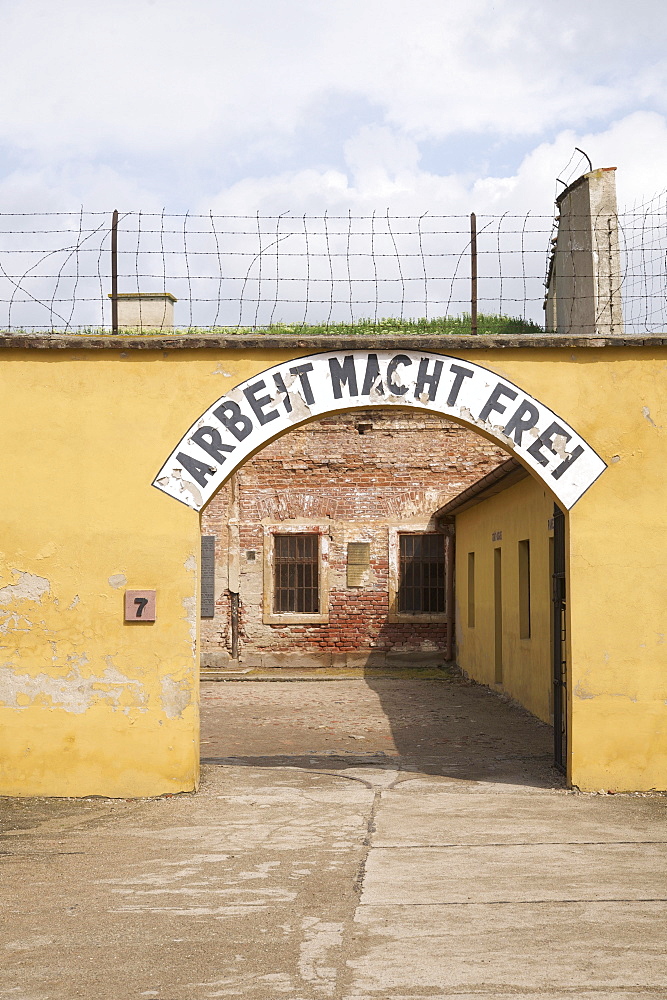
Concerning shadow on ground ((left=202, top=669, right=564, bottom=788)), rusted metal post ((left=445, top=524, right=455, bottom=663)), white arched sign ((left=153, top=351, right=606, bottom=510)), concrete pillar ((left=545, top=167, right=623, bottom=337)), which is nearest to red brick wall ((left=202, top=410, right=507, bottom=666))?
rusted metal post ((left=445, top=524, right=455, bottom=663))

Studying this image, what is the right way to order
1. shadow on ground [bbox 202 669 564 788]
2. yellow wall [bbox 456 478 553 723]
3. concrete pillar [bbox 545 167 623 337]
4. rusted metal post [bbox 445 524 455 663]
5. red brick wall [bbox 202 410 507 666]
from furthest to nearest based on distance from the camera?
red brick wall [bbox 202 410 507 666] < rusted metal post [bbox 445 524 455 663] < yellow wall [bbox 456 478 553 723] < concrete pillar [bbox 545 167 623 337] < shadow on ground [bbox 202 669 564 788]

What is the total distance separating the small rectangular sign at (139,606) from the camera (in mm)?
8453

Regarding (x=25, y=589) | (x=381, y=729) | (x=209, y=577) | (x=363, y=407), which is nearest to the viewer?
(x=25, y=589)

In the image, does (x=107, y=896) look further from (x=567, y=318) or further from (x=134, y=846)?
(x=567, y=318)

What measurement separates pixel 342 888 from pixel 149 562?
356cm

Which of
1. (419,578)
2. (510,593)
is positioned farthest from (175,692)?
(419,578)

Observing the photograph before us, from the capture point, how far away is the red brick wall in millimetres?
22281

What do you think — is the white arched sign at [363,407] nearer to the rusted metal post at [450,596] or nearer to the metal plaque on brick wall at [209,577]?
the rusted metal post at [450,596]

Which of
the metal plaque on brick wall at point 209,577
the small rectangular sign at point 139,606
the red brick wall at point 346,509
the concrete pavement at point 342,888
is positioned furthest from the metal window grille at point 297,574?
the small rectangular sign at point 139,606

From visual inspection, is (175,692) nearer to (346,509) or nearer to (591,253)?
(591,253)

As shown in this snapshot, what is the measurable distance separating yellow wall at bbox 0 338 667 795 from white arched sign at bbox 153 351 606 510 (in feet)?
0.35

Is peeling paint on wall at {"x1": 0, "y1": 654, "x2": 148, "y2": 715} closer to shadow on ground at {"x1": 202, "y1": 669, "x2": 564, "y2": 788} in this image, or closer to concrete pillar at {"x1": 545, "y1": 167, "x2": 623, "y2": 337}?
shadow on ground at {"x1": 202, "y1": 669, "x2": 564, "y2": 788}

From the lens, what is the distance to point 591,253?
11734 mm

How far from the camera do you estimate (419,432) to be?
22.4 meters
